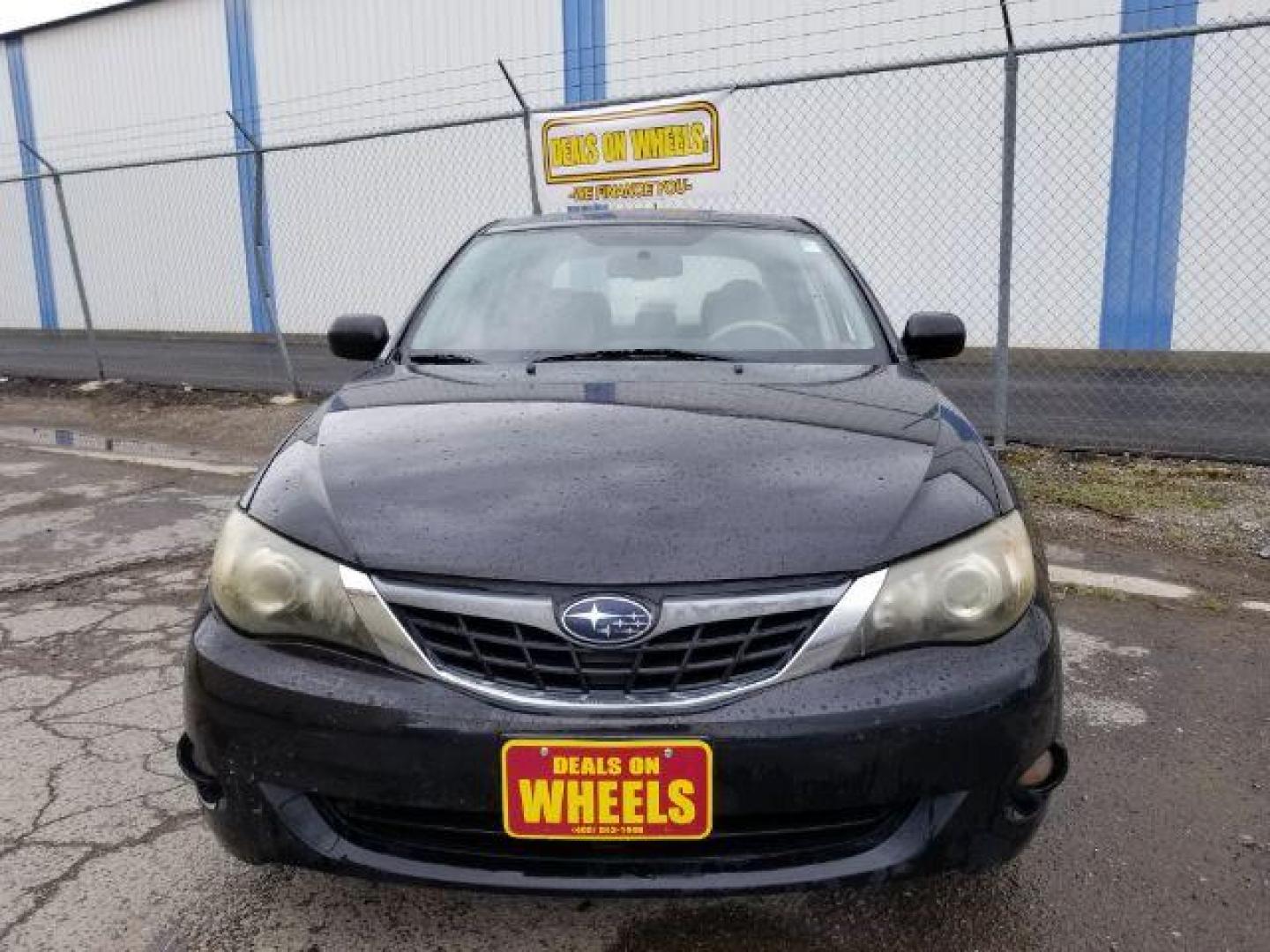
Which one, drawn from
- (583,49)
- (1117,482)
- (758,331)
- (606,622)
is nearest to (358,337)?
(758,331)

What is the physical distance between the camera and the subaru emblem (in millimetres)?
1610

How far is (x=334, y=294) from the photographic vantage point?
1514 cm

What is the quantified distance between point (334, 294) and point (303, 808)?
1434 cm

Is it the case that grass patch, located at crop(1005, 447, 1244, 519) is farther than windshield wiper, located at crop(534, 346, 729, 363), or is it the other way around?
grass patch, located at crop(1005, 447, 1244, 519)

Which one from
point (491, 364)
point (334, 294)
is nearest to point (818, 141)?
point (334, 294)

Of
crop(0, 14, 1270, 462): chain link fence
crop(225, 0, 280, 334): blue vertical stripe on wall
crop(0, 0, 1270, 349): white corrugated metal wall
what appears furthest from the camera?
crop(225, 0, 280, 334): blue vertical stripe on wall

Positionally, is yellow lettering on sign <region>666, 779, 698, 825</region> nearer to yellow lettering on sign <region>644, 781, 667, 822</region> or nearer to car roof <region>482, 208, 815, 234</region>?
yellow lettering on sign <region>644, 781, 667, 822</region>

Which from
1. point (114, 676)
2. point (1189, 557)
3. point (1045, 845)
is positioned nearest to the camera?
point (1045, 845)

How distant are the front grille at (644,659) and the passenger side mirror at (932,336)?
5.30ft

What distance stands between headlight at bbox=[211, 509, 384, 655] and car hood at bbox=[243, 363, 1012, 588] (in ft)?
0.12

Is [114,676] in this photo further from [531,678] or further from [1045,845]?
[1045,845]

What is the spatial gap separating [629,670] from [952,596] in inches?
22.2

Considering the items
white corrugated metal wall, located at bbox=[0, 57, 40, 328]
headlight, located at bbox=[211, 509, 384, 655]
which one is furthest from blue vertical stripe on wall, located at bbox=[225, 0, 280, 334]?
headlight, located at bbox=[211, 509, 384, 655]

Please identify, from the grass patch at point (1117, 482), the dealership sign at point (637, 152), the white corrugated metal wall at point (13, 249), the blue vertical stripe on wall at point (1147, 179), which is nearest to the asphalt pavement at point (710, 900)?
the grass patch at point (1117, 482)
